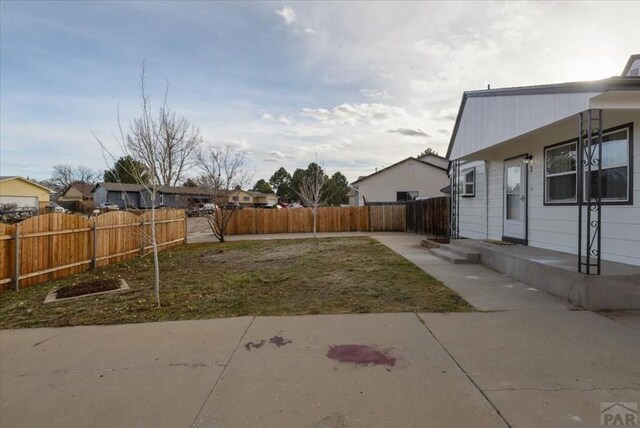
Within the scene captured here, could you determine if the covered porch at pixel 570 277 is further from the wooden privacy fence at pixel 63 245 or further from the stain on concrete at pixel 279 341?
the wooden privacy fence at pixel 63 245

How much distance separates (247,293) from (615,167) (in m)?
6.55

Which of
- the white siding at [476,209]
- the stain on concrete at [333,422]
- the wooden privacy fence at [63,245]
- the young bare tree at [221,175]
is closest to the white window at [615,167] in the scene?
the white siding at [476,209]

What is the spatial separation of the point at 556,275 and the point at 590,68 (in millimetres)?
6692

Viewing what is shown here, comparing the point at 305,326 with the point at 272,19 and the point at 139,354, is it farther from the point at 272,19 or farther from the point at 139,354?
the point at 272,19

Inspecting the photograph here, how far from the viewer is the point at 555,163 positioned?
23.9 ft

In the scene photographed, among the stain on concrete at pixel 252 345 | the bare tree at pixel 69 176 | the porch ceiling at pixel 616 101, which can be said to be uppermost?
the bare tree at pixel 69 176

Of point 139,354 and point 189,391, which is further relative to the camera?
point 139,354

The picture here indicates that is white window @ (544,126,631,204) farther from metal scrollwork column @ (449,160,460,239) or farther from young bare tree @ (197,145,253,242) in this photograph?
young bare tree @ (197,145,253,242)

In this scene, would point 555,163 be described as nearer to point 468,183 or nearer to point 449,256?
point 449,256

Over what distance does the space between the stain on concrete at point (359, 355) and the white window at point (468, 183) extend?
29.8 feet

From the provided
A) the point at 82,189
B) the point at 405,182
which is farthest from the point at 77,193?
the point at 405,182

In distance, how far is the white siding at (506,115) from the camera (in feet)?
17.4

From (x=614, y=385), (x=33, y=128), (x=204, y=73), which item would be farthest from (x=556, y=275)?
(x=33, y=128)

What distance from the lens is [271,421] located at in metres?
2.36
